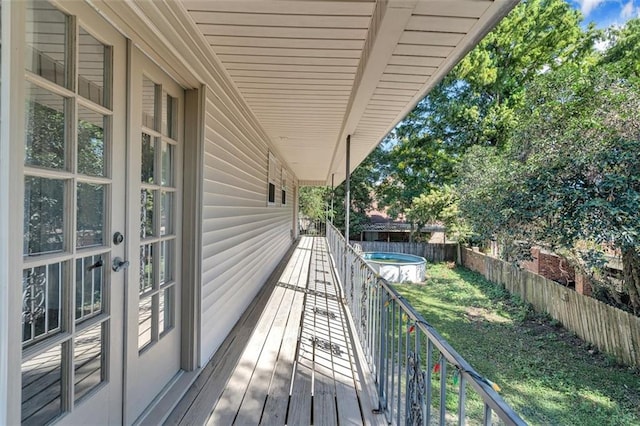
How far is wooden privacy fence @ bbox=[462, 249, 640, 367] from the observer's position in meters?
4.86

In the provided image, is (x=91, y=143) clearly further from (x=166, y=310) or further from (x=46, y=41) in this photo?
(x=166, y=310)

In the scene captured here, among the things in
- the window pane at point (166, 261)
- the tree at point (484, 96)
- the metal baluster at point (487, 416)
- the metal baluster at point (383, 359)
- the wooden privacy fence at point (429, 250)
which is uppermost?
the tree at point (484, 96)

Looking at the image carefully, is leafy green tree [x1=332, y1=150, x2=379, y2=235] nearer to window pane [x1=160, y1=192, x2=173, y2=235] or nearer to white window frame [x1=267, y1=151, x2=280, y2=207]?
white window frame [x1=267, y1=151, x2=280, y2=207]

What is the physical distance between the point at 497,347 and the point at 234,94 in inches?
249

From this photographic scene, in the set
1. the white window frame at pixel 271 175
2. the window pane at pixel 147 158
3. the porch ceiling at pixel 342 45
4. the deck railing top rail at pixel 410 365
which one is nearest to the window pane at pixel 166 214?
the window pane at pixel 147 158

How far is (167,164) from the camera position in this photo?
2014mm

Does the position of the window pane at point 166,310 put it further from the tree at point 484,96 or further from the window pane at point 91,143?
the tree at point 484,96

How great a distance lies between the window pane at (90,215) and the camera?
128 centimetres

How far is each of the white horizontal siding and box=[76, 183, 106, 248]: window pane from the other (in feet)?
2.83

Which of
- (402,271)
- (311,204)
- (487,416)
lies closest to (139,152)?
(487,416)

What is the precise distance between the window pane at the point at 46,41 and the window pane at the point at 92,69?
9 cm

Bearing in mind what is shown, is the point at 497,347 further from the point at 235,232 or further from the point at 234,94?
the point at 234,94

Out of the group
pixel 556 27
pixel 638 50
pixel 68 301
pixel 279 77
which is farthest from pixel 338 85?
pixel 556 27

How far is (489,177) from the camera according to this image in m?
7.74
